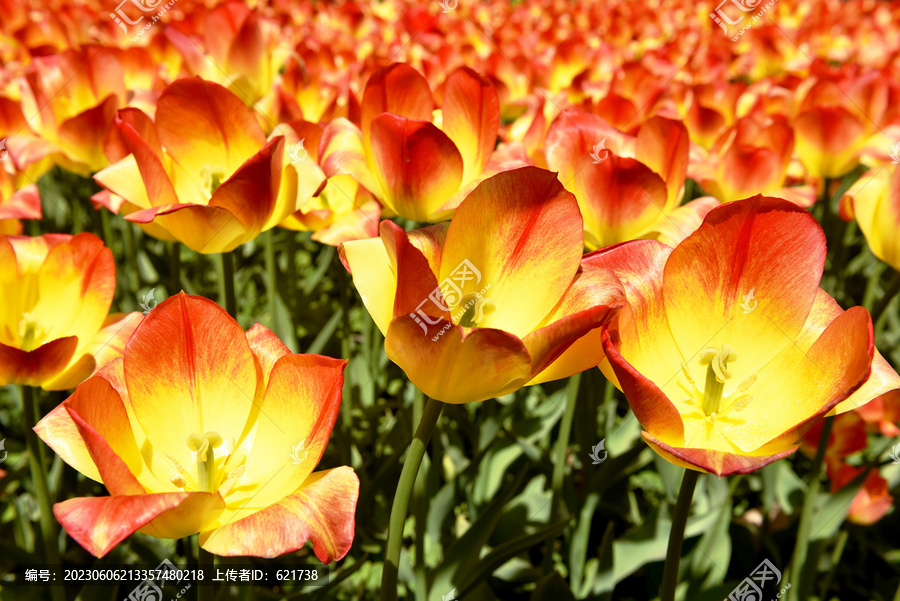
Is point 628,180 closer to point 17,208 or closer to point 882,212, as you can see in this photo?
point 882,212

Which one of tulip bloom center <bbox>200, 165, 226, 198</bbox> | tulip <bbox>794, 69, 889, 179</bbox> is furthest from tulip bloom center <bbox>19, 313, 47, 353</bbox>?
tulip <bbox>794, 69, 889, 179</bbox>

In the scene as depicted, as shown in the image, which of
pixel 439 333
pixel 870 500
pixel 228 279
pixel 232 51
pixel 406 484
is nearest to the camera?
pixel 439 333

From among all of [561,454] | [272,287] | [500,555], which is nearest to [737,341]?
[500,555]

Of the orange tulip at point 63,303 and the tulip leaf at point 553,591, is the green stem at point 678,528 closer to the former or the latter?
the tulip leaf at point 553,591

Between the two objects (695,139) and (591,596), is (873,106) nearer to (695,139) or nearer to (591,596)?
(695,139)

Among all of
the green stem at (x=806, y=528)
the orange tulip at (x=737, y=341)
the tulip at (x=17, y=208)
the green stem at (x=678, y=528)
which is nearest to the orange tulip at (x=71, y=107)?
the tulip at (x=17, y=208)

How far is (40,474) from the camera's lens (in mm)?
1346

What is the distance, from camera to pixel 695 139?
235 cm

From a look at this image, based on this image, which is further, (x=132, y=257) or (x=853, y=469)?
(x=132, y=257)

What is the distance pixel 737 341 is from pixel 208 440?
2.55ft

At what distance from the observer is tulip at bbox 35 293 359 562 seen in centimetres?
79

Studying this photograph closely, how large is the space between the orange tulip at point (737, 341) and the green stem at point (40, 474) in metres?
1.03

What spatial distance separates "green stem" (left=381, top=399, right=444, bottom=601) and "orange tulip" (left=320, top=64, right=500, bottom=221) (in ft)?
1.79

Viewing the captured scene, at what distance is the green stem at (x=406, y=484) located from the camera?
0.92m
